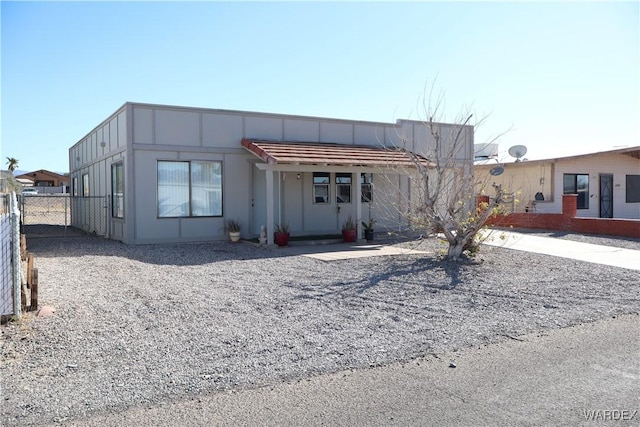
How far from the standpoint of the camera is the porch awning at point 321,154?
14320 millimetres

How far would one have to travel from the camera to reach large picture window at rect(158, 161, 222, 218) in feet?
49.1

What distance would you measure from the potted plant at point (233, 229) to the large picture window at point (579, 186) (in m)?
14.5

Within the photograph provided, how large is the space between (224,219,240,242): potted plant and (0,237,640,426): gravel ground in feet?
11.4

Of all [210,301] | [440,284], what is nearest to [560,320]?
[440,284]

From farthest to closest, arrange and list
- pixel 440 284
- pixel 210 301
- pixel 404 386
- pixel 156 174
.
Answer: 1. pixel 156 174
2. pixel 440 284
3. pixel 210 301
4. pixel 404 386

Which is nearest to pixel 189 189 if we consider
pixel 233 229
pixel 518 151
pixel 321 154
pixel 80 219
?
pixel 233 229

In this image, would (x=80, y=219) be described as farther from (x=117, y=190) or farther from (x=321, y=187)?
(x=321, y=187)

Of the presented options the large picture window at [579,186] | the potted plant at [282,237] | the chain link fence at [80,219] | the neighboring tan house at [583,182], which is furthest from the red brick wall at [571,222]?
the chain link fence at [80,219]

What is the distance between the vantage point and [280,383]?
452cm

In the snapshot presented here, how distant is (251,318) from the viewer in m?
6.68

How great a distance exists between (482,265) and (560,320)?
4280 mm

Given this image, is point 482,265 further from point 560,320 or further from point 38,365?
point 38,365

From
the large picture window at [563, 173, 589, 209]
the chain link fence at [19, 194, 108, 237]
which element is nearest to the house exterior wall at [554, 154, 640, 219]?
the large picture window at [563, 173, 589, 209]

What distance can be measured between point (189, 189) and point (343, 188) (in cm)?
536
